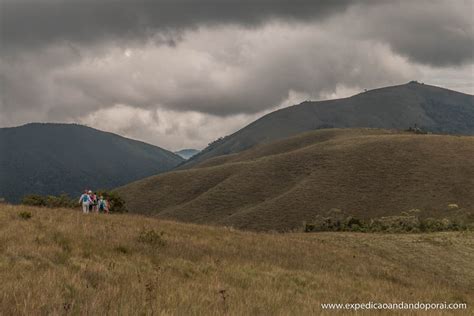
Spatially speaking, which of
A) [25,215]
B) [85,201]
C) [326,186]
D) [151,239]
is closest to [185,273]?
[151,239]

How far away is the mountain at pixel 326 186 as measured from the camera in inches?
4614

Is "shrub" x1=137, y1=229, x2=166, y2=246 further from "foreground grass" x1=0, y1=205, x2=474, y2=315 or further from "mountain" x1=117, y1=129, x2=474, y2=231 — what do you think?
"mountain" x1=117, y1=129, x2=474, y2=231

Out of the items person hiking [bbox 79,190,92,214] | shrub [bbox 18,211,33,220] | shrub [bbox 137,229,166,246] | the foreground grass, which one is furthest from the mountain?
shrub [bbox 137,229,166,246]

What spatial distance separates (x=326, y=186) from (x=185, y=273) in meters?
126

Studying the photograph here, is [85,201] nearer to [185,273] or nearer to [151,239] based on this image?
[151,239]

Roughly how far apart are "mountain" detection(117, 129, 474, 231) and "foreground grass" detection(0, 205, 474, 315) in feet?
251

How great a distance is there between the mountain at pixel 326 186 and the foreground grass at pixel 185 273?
76608mm

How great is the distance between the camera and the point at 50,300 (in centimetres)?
696

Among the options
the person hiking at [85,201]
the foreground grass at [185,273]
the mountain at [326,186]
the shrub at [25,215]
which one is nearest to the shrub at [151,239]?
the foreground grass at [185,273]

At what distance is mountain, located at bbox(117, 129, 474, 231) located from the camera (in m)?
117

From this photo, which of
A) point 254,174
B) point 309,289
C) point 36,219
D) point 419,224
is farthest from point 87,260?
point 254,174

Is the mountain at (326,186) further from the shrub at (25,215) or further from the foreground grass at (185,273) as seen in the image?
the shrub at (25,215)

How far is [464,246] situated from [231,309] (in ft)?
81.9

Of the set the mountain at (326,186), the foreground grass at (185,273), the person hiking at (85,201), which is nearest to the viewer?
the foreground grass at (185,273)
